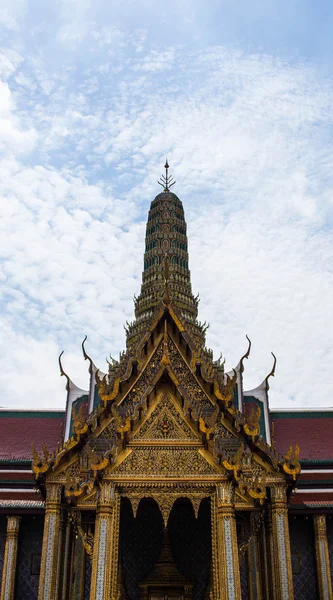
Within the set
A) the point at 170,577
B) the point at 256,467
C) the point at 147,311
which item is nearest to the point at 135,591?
the point at 170,577

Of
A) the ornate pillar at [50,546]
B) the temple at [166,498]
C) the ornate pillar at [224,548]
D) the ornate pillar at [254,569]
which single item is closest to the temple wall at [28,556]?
the temple at [166,498]

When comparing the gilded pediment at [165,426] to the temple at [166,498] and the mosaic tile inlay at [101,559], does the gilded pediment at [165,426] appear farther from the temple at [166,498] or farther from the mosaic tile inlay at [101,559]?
the mosaic tile inlay at [101,559]

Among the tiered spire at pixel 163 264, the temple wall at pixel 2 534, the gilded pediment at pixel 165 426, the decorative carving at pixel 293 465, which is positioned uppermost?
the tiered spire at pixel 163 264

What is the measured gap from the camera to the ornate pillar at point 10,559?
11930mm

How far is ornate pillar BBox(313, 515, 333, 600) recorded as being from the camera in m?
11.9

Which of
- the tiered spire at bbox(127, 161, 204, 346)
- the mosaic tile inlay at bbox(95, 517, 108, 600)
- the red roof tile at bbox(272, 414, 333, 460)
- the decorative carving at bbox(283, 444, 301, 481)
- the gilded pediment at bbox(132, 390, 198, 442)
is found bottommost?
the mosaic tile inlay at bbox(95, 517, 108, 600)

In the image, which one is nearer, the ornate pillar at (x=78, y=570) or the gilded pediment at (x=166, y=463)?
the gilded pediment at (x=166, y=463)

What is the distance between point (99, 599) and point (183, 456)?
7.78ft

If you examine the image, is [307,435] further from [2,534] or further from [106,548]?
[106,548]

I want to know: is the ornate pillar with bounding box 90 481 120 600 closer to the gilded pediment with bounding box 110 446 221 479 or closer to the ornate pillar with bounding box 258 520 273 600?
the gilded pediment with bounding box 110 446 221 479

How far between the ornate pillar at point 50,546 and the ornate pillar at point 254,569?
3257 mm

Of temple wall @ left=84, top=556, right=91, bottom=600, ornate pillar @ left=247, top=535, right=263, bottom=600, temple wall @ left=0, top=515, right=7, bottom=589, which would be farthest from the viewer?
temple wall @ left=0, top=515, right=7, bottom=589

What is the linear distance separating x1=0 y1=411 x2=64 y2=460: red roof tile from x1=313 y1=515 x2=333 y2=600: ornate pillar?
6570 mm

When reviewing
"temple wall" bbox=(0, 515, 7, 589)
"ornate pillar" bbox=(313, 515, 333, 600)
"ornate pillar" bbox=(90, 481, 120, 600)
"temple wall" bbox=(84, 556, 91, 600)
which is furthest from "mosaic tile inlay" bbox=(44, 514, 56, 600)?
"ornate pillar" bbox=(313, 515, 333, 600)
